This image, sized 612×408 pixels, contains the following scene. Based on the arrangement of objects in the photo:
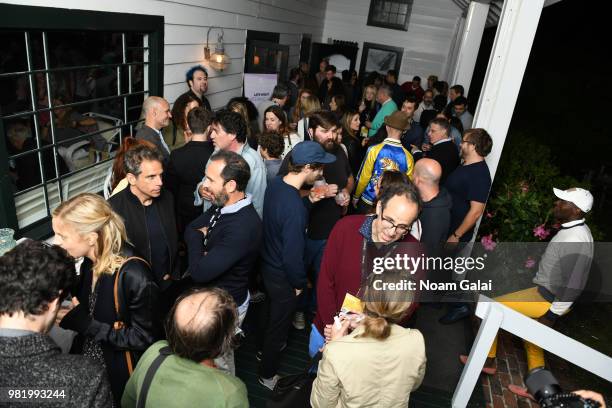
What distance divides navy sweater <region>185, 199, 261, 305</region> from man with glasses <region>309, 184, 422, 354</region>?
1.74ft

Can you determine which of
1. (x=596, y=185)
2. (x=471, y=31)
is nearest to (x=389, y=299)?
(x=471, y=31)

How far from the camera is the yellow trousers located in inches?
137

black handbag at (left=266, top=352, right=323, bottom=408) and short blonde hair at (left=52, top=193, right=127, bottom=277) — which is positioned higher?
short blonde hair at (left=52, top=193, right=127, bottom=277)

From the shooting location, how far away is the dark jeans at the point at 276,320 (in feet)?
10.5

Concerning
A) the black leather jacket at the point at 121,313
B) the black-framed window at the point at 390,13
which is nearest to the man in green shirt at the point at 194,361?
the black leather jacket at the point at 121,313

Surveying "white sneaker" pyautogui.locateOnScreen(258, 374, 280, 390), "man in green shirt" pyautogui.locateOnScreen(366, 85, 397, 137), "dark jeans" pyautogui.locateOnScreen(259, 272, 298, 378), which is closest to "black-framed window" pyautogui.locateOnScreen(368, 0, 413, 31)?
"man in green shirt" pyautogui.locateOnScreen(366, 85, 397, 137)

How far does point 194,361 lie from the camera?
1648 mm

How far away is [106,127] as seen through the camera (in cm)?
446

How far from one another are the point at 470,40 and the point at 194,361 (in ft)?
34.1

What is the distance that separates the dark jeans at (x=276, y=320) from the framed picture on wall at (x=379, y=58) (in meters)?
11.9

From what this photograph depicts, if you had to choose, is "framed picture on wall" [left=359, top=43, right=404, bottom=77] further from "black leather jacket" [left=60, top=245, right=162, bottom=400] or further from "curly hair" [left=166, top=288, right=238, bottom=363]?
"curly hair" [left=166, top=288, right=238, bottom=363]

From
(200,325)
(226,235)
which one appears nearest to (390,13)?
(226,235)

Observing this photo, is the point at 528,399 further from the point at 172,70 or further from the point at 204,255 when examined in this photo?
the point at 172,70

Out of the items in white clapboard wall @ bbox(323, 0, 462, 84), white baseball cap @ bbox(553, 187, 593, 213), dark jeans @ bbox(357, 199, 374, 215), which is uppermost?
white clapboard wall @ bbox(323, 0, 462, 84)
